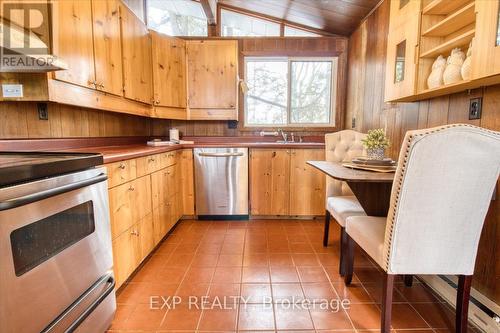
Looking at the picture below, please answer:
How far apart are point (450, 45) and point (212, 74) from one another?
253 cm

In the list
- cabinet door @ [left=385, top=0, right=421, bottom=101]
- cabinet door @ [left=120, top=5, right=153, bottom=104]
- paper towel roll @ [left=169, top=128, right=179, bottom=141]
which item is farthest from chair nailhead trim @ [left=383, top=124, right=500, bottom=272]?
paper towel roll @ [left=169, top=128, right=179, bottom=141]

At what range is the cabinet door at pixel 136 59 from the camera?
240cm

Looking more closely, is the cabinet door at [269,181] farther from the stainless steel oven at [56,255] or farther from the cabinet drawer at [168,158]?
the stainless steel oven at [56,255]

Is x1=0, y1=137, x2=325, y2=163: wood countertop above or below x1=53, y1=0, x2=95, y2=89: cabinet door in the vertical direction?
below

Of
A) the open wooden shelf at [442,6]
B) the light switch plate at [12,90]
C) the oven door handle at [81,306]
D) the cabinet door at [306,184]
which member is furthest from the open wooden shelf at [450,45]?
the light switch plate at [12,90]

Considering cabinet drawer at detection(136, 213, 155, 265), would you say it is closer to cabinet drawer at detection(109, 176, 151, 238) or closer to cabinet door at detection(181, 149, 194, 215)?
cabinet drawer at detection(109, 176, 151, 238)

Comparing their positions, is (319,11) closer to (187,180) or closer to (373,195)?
(373,195)

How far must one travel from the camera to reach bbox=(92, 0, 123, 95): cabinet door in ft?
6.48

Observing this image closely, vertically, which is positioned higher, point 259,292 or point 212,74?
point 212,74

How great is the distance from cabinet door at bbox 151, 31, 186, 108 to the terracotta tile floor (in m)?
1.65

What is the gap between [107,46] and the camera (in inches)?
83.1

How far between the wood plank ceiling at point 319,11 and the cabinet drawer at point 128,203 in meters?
2.60

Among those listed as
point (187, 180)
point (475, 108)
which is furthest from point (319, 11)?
point (187, 180)

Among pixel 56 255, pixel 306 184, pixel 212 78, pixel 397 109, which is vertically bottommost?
pixel 306 184
